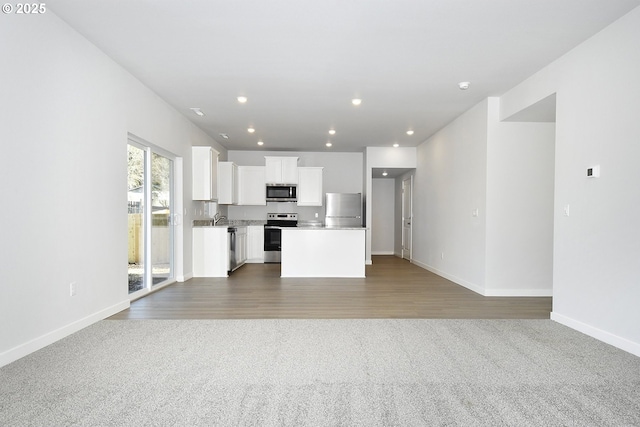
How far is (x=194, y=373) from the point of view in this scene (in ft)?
7.25

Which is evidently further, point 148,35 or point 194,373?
point 148,35

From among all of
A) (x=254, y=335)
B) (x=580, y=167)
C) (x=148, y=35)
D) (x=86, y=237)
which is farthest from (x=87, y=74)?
(x=580, y=167)

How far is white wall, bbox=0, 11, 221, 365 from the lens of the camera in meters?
2.37

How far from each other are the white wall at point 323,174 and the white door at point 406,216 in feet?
3.88

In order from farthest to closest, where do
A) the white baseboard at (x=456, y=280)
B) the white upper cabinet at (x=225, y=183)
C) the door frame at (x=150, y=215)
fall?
1. the white upper cabinet at (x=225, y=183)
2. the white baseboard at (x=456, y=280)
3. the door frame at (x=150, y=215)

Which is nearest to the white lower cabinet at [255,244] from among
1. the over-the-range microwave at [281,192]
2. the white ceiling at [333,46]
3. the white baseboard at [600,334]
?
the over-the-range microwave at [281,192]

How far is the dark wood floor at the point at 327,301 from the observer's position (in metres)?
3.60

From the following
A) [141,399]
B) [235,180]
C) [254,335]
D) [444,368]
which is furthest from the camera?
[235,180]

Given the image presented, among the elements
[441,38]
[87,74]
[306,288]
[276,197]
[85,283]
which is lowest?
[306,288]

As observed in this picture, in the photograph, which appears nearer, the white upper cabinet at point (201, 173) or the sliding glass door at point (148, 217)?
the sliding glass door at point (148, 217)

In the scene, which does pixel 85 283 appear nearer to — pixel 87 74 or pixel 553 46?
pixel 87 74

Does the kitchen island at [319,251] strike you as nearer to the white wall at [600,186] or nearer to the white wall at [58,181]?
the white wall at [58,181]

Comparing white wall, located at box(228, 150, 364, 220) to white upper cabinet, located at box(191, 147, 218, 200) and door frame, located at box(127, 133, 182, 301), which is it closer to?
white upper cabinet, located at box(191, 147, 218, 200)

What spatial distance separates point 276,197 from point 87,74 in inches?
199
